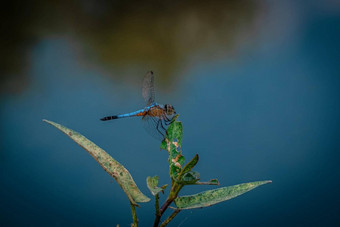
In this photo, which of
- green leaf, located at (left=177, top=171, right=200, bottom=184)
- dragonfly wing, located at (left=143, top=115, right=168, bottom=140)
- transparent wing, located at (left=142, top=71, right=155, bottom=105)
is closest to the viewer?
green leaf, located at (left=177, top=171, right=200, bottom=184)

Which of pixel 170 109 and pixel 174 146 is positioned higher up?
pixel 170 109

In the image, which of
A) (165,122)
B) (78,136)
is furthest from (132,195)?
(165,122)

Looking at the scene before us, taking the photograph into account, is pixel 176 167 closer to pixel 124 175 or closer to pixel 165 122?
pixel 124 175

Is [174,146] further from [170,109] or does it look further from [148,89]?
[148,89]

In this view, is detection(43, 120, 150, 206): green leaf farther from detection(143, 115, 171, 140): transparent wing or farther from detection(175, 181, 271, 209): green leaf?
detection(143, 115, 171, 140): transparent wing

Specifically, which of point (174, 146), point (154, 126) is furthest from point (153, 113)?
point (174, 146)

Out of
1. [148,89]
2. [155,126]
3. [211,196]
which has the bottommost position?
[211,196]

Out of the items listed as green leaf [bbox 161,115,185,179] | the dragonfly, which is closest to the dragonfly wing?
the dragonfly
